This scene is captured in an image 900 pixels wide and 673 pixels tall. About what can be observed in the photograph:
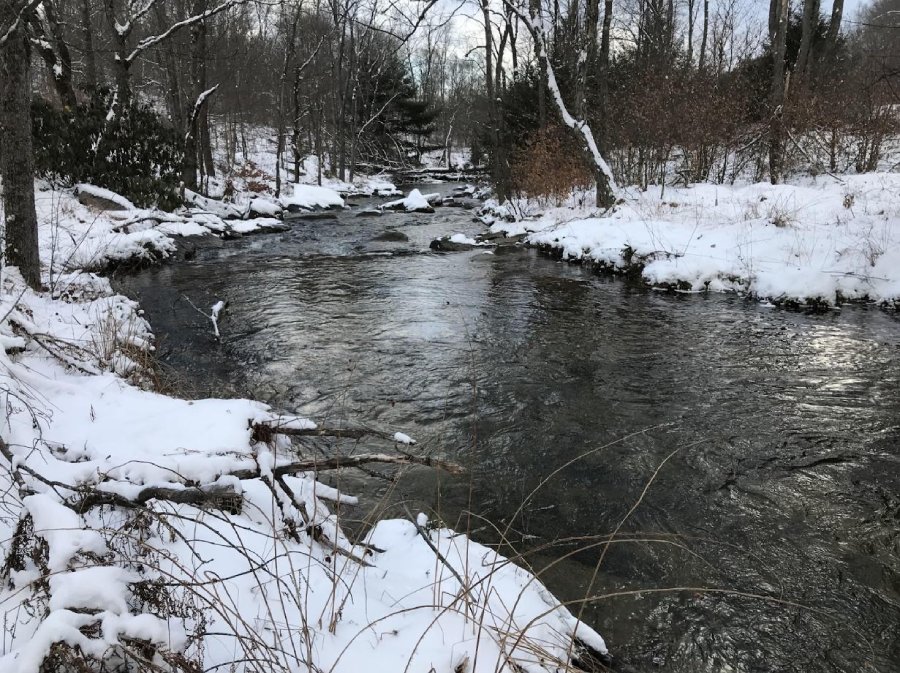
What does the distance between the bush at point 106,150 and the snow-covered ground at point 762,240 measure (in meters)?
10.4

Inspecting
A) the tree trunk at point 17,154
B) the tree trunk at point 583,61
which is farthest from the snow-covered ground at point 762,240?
the tree trunk at point 17,154

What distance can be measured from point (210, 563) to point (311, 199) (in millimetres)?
21231

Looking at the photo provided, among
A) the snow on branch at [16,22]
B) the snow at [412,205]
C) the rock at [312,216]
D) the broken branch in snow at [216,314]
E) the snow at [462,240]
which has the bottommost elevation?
the broken branch in snow at [216,314]

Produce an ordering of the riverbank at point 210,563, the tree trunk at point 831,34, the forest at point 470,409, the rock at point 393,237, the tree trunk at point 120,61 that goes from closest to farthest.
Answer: the riverbank at point 210,563 < the forest at point 470,409 < the tree trunk at point 120,61 < the rock at point 393,237 < the tree trunk at point 831,34

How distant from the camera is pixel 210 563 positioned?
2.11m

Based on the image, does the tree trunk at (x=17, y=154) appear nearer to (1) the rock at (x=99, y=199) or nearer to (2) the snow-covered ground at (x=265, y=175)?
(1) the rock at (x=99, y=199)

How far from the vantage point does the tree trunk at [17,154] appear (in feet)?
17.1

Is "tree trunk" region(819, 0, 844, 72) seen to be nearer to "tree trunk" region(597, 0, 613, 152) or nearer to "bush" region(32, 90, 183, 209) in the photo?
"tree trunk" region(597, 0, 613, 152)

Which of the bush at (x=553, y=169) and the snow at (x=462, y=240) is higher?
the bush at (x=553, y=169)

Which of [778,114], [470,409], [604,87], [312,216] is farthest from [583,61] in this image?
[470,409]

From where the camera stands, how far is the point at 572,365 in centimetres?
594

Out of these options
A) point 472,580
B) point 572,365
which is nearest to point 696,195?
point 572,365

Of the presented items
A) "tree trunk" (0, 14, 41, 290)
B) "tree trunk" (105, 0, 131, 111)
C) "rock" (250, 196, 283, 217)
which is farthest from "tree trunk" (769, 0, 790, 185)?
"tree trunk" (105, 0, 131, 111)

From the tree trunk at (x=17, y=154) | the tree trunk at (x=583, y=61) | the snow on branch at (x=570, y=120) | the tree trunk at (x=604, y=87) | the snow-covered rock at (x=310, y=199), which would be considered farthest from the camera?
the snow-covered rock at (x=310, y=199)
